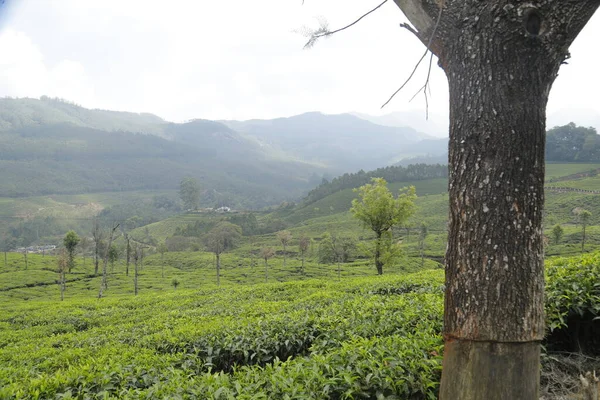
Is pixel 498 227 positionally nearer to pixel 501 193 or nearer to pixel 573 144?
pixel 501 193

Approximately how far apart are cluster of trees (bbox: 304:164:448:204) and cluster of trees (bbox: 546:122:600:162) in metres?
43.0

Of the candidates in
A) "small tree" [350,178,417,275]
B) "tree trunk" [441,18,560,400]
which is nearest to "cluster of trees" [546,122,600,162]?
"small tree" [350,178,417,275]

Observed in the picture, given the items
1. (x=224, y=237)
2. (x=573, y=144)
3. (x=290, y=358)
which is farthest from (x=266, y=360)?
(x=573, y=144)

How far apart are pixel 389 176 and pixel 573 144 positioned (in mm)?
73183

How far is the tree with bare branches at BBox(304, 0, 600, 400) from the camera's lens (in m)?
2.87

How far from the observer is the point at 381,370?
12.6ft

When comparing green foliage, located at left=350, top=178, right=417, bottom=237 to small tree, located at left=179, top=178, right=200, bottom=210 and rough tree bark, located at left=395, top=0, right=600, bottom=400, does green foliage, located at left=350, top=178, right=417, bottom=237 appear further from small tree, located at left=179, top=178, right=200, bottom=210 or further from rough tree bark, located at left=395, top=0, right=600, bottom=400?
small tree, located at left=179, top=178, right=200, bottom=210

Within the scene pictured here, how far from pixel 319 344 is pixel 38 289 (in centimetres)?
5486

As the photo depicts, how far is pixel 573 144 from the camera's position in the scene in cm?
15100

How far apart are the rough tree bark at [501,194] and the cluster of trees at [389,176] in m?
167

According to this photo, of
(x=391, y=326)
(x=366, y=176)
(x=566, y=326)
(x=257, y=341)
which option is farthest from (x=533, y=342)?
(x=366, y=176)

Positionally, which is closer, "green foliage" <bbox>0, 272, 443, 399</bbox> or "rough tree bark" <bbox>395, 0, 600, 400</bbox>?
"rough tree bark" <bbox>395, 0, 600, 400</bbox>

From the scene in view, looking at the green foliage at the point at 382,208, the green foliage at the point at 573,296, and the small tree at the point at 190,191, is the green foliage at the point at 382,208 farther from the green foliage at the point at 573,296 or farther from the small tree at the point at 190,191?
the small tree at the point at 190,191

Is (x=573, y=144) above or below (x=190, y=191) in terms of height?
above
